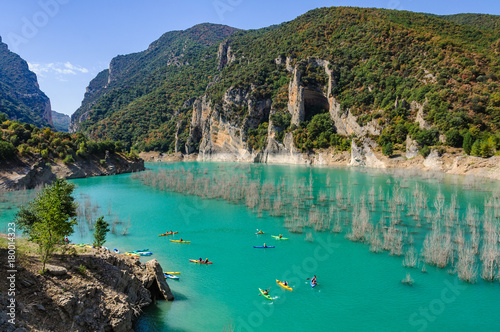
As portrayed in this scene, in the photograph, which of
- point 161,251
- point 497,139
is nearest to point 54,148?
point 161,251

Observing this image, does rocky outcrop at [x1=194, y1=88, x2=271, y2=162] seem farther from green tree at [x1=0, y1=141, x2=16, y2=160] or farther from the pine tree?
green tree at [x1=0, y1=141, x2=16, y2=160]

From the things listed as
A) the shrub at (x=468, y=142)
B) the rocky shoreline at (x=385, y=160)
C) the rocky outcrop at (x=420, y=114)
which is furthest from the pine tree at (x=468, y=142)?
the rocky outcrop at (x=420, y=114)

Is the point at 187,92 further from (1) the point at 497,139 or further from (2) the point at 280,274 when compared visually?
(2) the point at 280,274

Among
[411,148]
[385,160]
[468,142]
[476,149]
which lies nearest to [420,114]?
[411,148]

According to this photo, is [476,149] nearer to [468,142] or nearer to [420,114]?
[468,142]

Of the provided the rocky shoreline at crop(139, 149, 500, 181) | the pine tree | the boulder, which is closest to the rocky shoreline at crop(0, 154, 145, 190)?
the boulder
